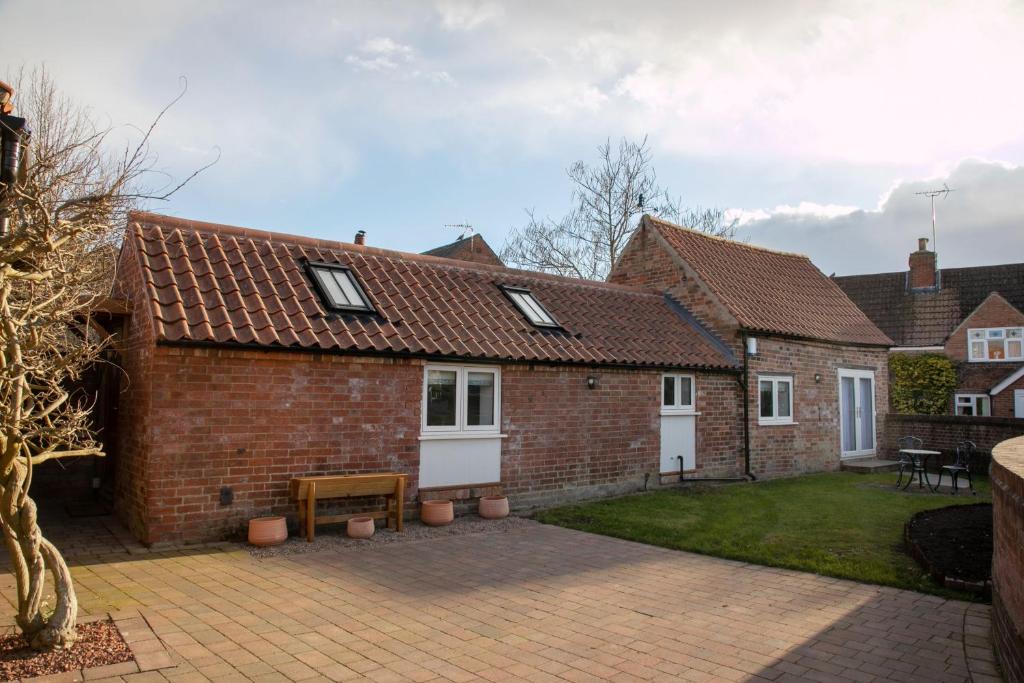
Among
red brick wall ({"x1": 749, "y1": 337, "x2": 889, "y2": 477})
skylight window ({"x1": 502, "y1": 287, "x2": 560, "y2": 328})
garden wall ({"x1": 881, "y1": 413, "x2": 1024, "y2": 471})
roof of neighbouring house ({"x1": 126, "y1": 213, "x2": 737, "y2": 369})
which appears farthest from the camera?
garden wall ({"x1": 881, "y1": 413, "x2": 1024, "y2": 471})

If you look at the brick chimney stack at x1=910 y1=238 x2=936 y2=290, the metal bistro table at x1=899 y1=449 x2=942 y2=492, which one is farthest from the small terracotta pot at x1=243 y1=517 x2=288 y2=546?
the brick chimney stack at x1=910 y1=238 x2=936 y2=290

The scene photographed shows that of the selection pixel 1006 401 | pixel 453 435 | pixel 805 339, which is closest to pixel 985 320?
pixel 1006 401

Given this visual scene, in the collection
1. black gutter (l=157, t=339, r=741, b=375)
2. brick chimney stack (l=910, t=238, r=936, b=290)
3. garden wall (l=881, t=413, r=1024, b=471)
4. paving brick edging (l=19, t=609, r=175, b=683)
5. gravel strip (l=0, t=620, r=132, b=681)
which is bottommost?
paving brick edging (l=19, t=609, r=175, b=683)

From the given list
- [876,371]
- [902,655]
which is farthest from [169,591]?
[876,371]

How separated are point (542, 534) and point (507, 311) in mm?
4497

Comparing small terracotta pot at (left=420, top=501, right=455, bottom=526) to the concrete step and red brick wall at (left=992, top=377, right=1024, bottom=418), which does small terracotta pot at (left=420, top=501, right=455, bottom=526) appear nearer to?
the concrete step

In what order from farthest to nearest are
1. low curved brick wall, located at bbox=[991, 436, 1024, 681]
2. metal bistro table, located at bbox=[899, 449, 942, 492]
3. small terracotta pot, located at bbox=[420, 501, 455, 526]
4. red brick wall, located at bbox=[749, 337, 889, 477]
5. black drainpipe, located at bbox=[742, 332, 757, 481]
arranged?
red brick wall, located at bbox=[749, 337, 889, 477]
black drainpipe, located at bbox=[742, 332, 757, 481]
metal bistro table, located at bbox=[899, 449, 942, 492]
small terracotta pot, located at bbox=[420, 501, 455, 526]
low curved brick wall, located at bbox=[991, 436, 1024, 681]

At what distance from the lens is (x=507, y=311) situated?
12742mm

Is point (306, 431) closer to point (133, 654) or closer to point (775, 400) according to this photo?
point (133, 654)

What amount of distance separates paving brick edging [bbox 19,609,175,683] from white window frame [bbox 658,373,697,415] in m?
10.2

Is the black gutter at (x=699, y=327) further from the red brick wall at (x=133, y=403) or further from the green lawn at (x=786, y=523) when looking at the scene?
the red brick wall at (x=133, y=403)

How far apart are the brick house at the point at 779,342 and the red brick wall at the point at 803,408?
3cm

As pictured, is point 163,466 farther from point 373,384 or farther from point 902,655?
point 902,655

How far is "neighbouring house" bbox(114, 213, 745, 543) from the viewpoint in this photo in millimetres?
8617
